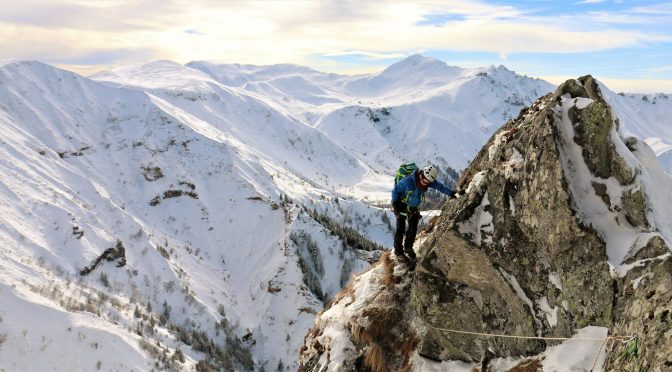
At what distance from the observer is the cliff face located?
5988 millimetres

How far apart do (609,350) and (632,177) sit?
2.68 metres

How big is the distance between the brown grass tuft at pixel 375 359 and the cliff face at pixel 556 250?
2.9 inches

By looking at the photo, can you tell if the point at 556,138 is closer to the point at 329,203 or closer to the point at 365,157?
the point at 329,203

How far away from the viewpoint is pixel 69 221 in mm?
45750

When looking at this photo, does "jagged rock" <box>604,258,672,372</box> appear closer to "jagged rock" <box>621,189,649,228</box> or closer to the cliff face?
the cliff face

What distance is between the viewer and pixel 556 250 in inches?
279

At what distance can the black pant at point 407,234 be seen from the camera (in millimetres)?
10266

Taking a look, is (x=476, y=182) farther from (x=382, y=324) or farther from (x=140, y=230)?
(x=140, y=230)

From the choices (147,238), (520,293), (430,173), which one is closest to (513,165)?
(430,173)

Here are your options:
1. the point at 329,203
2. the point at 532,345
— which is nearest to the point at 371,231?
the point at 329,203

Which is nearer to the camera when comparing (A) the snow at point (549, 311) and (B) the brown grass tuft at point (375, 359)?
(A) the snow at point (549, 311)

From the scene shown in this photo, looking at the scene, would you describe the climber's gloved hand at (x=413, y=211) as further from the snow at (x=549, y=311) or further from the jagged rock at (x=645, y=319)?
the jagged rock at (x=645, y=319)

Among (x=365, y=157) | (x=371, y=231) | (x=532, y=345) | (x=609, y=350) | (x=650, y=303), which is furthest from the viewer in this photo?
(x=365, y=157)

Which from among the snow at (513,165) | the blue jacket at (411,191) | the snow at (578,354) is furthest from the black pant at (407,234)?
the snow at (578,354)
